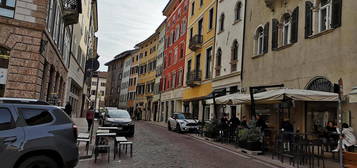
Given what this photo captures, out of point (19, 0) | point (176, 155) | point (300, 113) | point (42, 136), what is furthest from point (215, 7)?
point (42, 136)

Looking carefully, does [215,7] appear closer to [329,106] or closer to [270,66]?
[270,66]

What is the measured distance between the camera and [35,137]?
6.14 m

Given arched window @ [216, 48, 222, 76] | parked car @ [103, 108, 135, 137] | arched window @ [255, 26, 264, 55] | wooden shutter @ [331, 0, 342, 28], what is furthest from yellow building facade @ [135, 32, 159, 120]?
wooden shutter @ [331, 0, 342, 28]

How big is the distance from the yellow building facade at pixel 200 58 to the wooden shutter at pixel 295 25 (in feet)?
39.0

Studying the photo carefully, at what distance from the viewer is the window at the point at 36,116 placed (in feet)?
20.6

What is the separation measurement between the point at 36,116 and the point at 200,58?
87.4 ft

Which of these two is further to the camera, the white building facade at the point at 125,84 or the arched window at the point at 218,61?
the white building facade at the point at 125,84

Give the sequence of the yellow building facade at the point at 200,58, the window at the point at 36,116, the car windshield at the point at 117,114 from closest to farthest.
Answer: the window at the point at 36,116 → the car windshield at the point at 117,114 → the yellow building facade at the point at 200,58

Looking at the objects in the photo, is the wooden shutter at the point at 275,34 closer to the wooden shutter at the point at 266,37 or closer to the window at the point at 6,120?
the wooden shutter at the point at 266,37

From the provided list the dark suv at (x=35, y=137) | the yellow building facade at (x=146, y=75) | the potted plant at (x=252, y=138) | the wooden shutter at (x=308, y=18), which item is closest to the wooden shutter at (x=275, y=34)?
the wooden shutter at (x=308, y=18)

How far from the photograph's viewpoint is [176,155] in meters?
11.6

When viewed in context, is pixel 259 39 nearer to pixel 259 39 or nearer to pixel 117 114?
pixel 259 39

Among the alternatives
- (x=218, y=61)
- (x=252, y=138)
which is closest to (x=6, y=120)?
(x=252, y=138)

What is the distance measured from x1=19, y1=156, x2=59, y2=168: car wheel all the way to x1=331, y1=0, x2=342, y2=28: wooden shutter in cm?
1222
